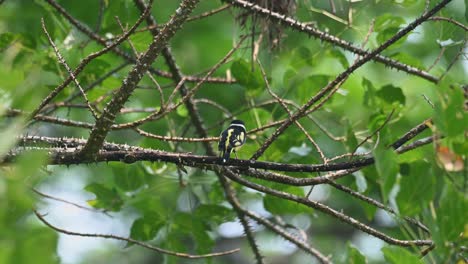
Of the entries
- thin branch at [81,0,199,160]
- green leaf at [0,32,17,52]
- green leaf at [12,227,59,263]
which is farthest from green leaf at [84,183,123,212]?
green leaf at [12,227,59,263]

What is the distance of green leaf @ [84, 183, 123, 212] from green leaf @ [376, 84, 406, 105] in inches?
57.8

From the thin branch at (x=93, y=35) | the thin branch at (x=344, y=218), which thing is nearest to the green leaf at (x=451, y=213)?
the thin branch at (x=344, y=218)

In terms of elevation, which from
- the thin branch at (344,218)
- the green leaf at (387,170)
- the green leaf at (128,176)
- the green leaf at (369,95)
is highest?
the green leaf at (369,95)

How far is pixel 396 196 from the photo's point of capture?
1639 millimetres

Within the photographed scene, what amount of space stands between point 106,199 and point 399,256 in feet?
7.73

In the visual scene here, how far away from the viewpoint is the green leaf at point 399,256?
5.24 feet

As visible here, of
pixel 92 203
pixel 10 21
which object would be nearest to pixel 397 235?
pixel 92 203

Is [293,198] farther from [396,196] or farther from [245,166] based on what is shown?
[396,196]

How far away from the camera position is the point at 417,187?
160 centimetres

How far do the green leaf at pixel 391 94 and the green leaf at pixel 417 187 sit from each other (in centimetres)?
219

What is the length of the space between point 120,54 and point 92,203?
786 mm

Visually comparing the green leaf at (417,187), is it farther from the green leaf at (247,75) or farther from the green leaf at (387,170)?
the green leaf at (247,75)

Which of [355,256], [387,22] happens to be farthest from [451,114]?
[387,22]

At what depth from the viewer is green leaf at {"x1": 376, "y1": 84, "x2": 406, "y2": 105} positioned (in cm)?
374
